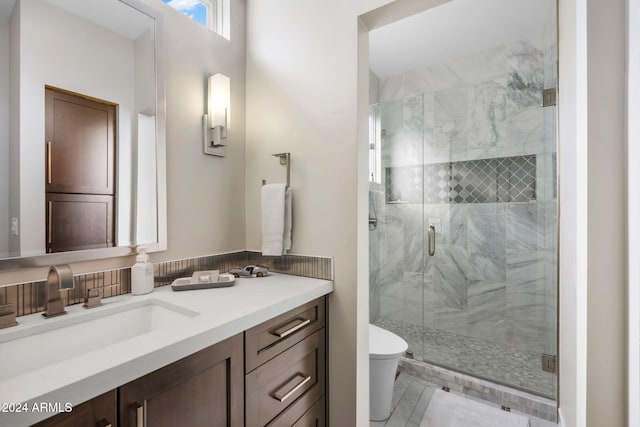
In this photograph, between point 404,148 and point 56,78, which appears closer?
point 56,78

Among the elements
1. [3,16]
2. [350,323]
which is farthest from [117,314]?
[3,16]

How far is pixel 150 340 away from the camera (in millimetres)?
767

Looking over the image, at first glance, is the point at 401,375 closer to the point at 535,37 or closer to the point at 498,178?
the point at 498,178

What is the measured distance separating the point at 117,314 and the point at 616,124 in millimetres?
1536

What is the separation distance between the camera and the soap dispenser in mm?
1194

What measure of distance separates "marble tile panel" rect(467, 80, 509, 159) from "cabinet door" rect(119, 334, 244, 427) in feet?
7.75

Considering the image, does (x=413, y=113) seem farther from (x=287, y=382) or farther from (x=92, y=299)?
(x=92, y=299)

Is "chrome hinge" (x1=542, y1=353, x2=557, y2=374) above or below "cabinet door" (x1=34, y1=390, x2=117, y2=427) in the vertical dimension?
below

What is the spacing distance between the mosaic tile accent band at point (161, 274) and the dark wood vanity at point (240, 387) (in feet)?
0.67

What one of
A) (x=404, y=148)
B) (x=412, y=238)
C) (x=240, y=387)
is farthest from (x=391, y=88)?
(x=240, y=387)

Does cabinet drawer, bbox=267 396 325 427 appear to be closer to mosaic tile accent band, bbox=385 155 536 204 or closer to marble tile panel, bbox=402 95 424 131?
mosaic tile accent band, bbox=385 155 536 204

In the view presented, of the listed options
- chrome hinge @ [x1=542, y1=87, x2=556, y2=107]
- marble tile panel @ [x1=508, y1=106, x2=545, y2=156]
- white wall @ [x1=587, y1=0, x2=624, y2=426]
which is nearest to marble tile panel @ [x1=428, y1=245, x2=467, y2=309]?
marble tile panel @ [x1=508, y1=106, x2=545, y2=156]

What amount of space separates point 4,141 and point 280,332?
108 cm

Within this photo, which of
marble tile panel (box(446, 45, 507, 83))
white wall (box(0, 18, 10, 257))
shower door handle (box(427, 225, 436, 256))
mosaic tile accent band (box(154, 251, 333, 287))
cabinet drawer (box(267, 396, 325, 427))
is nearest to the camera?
white wall (box(0, 18, 10, 257))
